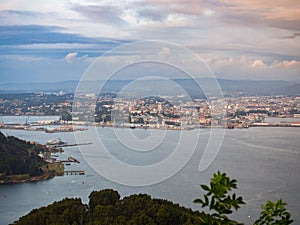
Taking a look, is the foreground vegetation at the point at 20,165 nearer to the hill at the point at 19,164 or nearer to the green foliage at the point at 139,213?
the hill at the point at 19,164

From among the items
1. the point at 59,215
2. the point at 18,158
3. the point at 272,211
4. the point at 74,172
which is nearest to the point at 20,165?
the point at 18,158

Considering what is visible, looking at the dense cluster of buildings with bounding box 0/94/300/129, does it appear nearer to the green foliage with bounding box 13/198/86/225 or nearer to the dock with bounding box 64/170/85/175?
the dock with bounding box 64/170/85/175

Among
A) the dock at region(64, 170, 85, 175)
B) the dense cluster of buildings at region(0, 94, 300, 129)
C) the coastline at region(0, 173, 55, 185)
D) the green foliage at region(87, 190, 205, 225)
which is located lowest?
the coastline at region(0, 173, 55, 185)

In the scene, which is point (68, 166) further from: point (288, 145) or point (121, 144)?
point (288, 145)

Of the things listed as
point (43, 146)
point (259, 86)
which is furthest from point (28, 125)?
point (259, 86)

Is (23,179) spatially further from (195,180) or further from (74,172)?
(195,180)

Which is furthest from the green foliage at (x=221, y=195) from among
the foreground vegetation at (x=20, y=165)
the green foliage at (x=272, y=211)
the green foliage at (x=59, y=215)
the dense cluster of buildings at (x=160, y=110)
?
the foreground vegetation at (x=20, y=165)

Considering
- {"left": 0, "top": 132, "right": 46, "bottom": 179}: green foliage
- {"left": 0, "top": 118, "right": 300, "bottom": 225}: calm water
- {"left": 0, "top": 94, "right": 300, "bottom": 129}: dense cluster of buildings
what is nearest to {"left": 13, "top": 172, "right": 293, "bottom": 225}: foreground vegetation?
{"left": 0, "top": 118, "right": 300, "bottom": 225}: calm water

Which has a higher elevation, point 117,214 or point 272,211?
point 272,211
